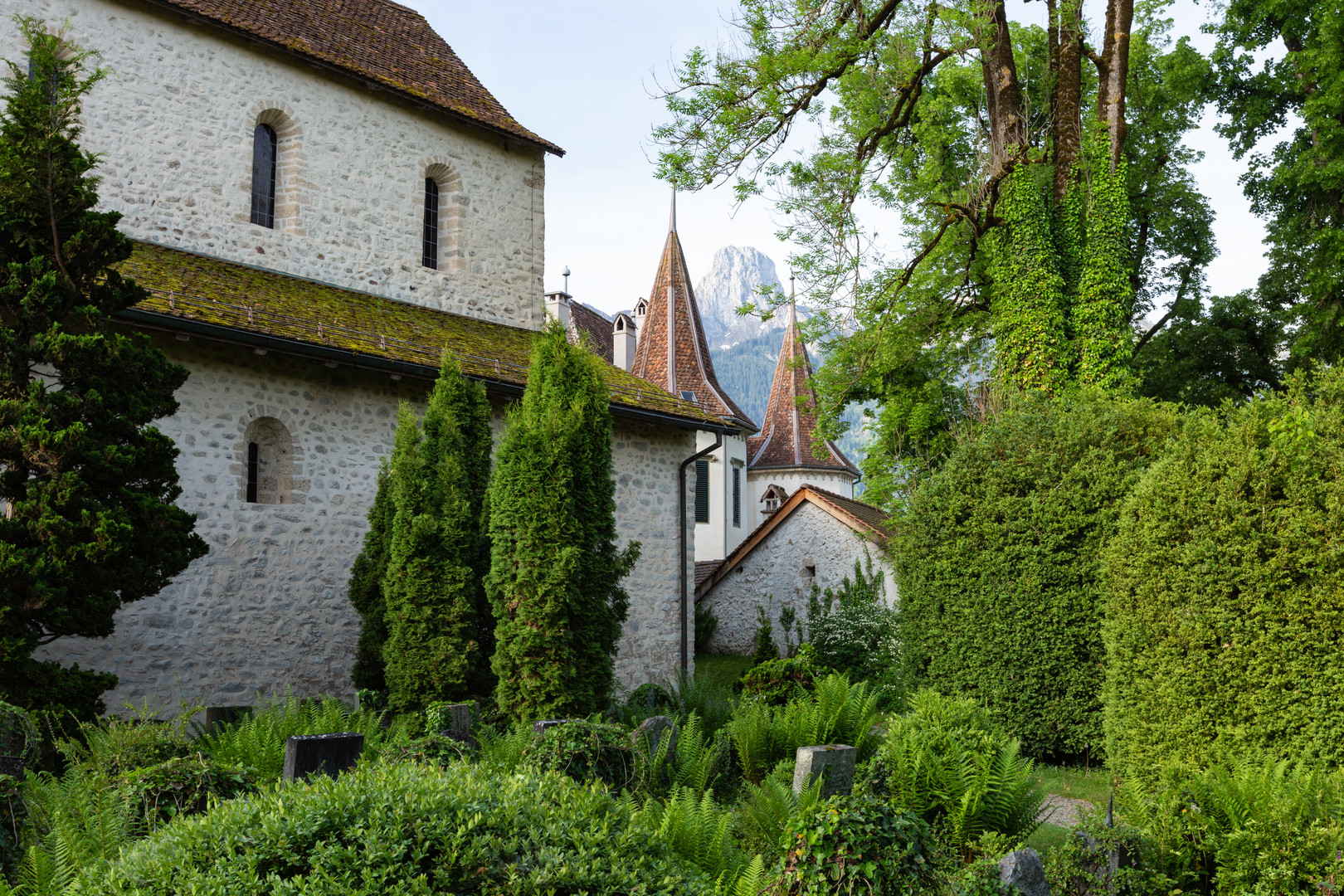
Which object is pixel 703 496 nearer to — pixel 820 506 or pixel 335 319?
pixel 820 506

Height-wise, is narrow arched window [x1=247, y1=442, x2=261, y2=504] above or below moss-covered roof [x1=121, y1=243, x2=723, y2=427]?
below

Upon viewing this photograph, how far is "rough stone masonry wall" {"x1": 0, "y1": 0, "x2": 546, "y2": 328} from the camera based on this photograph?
1175 centimetres

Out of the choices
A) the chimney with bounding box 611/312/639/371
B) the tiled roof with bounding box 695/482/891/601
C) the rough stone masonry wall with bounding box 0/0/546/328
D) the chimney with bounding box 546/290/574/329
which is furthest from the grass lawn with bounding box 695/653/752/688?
the chimney with bounding box 611/312/639/371

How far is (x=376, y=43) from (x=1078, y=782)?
15344mm

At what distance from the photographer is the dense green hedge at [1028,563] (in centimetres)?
975

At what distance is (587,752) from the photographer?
608 centimetres

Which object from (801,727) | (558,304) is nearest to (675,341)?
(558,304)

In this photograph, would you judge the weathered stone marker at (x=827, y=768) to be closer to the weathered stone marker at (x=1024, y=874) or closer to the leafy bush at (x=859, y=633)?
the weathered stone marker at (x=1024, y=874)

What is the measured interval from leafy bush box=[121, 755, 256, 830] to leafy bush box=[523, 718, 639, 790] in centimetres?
187

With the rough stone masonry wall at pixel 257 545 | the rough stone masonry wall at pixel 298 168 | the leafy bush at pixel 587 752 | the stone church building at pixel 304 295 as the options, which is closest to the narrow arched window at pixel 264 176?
the stone church building at pixel 304 295

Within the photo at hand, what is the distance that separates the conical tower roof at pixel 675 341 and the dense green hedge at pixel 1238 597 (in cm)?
2481

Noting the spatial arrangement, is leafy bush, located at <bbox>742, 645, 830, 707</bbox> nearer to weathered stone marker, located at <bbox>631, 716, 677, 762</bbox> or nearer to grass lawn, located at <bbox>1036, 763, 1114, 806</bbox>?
grass lawn, located at <bbox>1036, 763, 1114, 806</bbox>

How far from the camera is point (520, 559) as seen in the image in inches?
335

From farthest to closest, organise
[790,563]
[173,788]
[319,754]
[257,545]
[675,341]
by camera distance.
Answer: [675,341]
[790,563]
[257,545]
[319,754]
[173,788]
